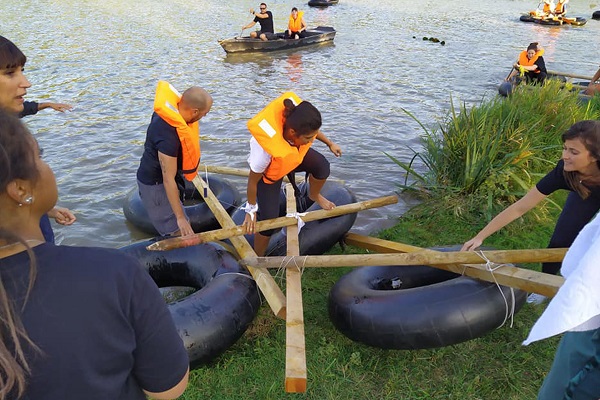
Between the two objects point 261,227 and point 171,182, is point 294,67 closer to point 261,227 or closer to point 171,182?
point 261,227

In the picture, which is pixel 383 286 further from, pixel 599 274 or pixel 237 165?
pixel 237 165

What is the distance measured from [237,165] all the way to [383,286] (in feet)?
13.3

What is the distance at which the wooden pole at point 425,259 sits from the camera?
10.8 feet

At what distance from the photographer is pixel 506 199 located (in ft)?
18.1

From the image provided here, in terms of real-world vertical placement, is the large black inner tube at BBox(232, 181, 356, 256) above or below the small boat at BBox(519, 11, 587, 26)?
below

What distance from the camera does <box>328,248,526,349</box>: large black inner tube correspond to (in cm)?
324

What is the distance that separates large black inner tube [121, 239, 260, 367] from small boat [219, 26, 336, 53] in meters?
10.6

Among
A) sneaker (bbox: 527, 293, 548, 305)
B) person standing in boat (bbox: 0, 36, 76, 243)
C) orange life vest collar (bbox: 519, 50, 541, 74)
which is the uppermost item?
person standing in boat (bbox: 0, 36, 76, 243)

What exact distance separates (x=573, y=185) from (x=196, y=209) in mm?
3659

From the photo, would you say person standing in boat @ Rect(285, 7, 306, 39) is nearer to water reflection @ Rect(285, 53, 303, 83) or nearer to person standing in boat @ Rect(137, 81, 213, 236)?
water reflection @ Rect(285, 53, 303, 83)

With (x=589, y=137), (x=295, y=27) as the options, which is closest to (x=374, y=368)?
(x=589, y=137)

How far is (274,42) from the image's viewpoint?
14.4 metres

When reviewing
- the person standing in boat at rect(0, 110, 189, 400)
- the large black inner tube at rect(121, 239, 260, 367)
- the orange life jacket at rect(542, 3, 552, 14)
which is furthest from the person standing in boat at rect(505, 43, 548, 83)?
the orange life jacket at rect(542, 3, 552, 14)

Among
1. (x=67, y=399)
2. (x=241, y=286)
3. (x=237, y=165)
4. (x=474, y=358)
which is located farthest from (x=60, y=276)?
(x=237, y=165)
